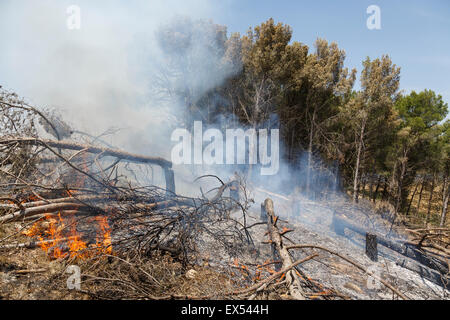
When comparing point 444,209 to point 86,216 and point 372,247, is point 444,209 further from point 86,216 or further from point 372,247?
point 86,216

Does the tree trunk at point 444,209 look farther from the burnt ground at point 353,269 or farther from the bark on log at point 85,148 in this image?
the bark on log at point 85,148

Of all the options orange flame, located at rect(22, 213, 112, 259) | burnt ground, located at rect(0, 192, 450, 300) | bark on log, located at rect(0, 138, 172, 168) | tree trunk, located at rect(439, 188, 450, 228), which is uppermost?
bark on log, located at rect(0, 138, 172, 168)

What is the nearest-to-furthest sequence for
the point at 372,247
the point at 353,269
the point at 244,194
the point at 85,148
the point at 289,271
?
the point at 289,271 < the point at 353,269 < the point at 85,148 < the point at 372,247 < the point at 244,194

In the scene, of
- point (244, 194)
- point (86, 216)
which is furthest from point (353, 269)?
point (86, 216)

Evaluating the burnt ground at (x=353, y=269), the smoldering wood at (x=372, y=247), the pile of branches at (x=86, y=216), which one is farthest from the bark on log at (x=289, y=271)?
the smoldering wood at (x=372, y=247)

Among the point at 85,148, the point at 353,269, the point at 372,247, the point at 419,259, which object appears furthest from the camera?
the point at 372,247

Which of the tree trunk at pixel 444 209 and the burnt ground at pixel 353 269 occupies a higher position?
the burnt ground at pixel 353 269

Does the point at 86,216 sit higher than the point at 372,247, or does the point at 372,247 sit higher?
the point at 86,216

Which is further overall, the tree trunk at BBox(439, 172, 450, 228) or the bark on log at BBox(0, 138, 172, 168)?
the tree trunk at BBox(439, 172, 450, 228)

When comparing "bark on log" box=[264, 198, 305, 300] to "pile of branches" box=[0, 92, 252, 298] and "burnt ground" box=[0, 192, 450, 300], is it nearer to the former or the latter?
"burnt ground" box=[0, 192, 450, 300]

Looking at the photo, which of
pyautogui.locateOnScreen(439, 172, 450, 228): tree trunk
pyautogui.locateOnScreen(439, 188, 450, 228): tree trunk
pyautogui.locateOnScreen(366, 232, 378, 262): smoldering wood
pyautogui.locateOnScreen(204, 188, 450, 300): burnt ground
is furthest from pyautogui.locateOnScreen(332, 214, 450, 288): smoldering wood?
pyautogui.locateOnScreen(439, 172, 450, 228): tree trunk
